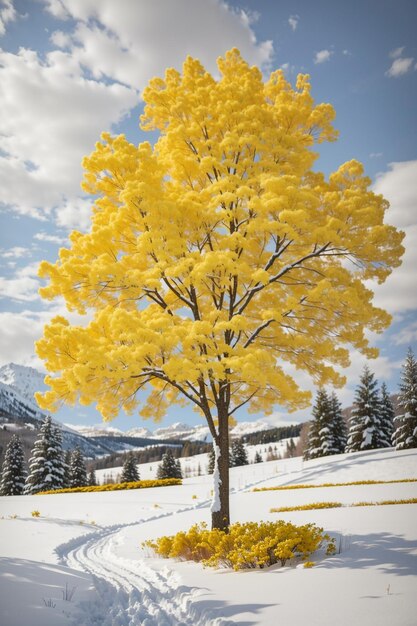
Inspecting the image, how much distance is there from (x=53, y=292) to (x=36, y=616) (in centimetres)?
559

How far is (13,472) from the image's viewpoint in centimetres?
3972

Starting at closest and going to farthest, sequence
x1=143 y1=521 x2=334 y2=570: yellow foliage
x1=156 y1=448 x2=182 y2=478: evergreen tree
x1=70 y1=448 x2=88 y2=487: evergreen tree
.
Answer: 1. x1=143 y1=521 x2=334 y2=570: yellow foliage
2. x1=70 y1=448 x2=88 y2=487: evergreen tree
3. x1=156 y1=448 x2=182 y2=478: evergreen tree

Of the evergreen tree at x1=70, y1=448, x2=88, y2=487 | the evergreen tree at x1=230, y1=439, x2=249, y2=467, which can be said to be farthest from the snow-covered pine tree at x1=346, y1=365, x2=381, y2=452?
the evergreen tree at x1=70, y1=448, x2=88, y2=487

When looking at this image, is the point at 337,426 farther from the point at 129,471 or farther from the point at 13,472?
the point at 13,472

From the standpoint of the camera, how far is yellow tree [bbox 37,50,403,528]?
A: 280 inches

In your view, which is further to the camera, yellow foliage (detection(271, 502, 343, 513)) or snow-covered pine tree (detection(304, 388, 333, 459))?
snow-covered pine tree (detection(304, 388, 333, 459))

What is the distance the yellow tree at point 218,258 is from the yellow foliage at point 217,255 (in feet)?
0.11

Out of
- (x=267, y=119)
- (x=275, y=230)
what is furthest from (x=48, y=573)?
(x=267, y=119)

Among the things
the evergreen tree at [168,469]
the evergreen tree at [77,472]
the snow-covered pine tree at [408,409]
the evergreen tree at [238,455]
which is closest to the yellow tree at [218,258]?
the snow-covered pine tree at [408,409]

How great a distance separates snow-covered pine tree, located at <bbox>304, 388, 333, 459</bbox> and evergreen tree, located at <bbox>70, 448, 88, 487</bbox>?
25.6 meters

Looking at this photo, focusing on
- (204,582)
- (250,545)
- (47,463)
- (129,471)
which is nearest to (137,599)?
(204,582)

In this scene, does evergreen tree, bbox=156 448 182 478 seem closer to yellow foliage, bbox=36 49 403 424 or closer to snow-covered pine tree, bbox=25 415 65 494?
snow-covered pine tree, bbox=25 415 65 494

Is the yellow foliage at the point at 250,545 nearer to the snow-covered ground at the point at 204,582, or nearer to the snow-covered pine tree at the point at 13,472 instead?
the snow-covered ground at the point at 204,582

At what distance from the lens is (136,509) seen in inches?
709
